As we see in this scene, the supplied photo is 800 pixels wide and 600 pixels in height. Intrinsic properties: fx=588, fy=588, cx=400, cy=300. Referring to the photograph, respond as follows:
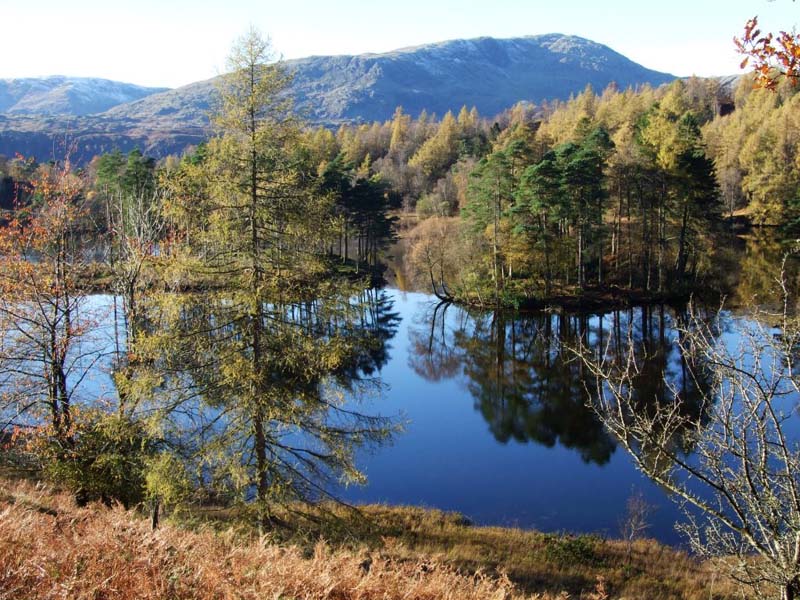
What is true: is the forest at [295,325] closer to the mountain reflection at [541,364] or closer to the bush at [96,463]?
the bush at [96,463]

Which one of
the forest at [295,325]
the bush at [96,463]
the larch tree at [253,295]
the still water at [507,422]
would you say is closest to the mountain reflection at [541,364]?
the still water at [507,422]

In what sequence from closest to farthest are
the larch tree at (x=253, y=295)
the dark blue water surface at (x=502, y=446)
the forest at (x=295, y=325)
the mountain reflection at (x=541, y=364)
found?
the forest at (x=295, y=325) → the larch tree at (x=253, y=295) → the dark blue water surface at (x=502, y=446) → the mountain reflection at (x=541, y=364)

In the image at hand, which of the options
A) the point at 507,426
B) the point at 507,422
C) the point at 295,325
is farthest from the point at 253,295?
the point at 507,422

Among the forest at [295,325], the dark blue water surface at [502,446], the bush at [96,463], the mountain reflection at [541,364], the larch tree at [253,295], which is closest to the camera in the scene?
the forest at [295,325]

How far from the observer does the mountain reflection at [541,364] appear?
24766 millimetres

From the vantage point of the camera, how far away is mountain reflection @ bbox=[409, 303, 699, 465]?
24766 mm

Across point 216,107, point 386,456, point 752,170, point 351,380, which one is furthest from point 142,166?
point 752,170

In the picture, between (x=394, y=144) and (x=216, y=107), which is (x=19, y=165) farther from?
(x=394, y=144)

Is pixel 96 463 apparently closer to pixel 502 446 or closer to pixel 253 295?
pixel 253 295

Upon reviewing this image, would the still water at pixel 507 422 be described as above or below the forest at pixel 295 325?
below

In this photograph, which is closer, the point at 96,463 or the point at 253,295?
the point at 253,295

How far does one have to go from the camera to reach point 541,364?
3228cm

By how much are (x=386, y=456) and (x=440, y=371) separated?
385 inches

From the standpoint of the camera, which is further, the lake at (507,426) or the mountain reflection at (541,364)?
the mountain reflection at (541,364)
